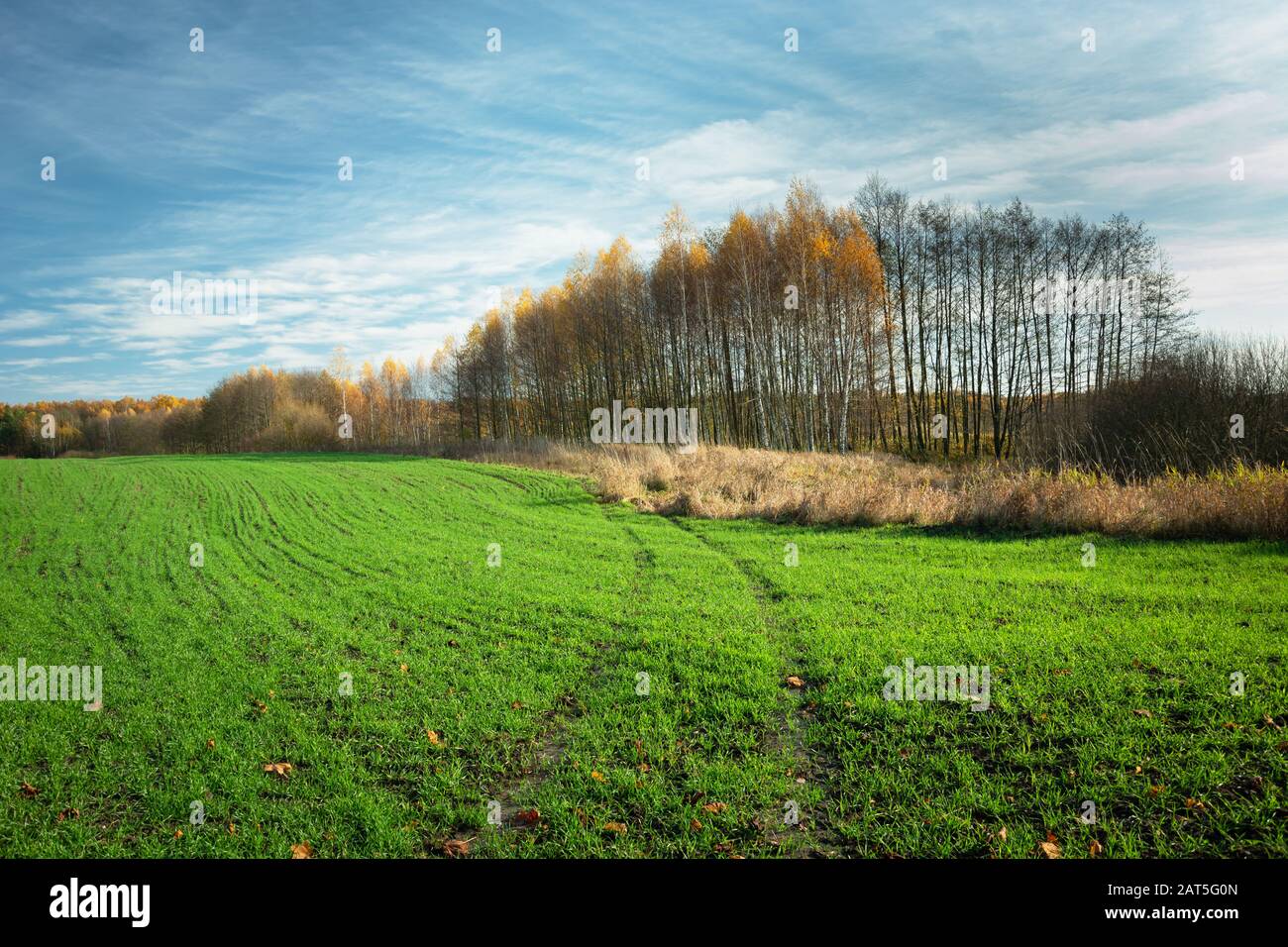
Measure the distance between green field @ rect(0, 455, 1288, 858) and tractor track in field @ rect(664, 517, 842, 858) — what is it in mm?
23

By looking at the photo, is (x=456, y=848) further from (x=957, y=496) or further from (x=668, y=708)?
(x=957, y=496)

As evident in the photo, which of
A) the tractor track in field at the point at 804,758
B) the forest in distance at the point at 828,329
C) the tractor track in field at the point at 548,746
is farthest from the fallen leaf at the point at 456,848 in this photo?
the forest in distance at the point at 828,329

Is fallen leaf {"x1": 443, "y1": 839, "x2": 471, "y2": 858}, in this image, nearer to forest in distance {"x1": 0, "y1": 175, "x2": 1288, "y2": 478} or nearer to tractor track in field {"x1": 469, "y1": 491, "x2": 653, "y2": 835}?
tractor track in field {"x1": 469, "y1": 491, "x2": 653, "y2": 835}

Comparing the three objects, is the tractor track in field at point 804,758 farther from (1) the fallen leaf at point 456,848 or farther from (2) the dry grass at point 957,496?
(2) the dry grass at point 957,496

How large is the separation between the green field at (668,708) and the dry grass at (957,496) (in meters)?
1.03

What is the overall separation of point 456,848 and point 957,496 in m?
13.9

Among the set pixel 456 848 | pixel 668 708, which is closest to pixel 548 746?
pixel 668 708

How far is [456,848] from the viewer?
4176 millimetres

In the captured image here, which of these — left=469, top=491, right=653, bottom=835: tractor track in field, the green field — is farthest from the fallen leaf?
left=469, top=491, right=653, bottom=835: tractor track in field
